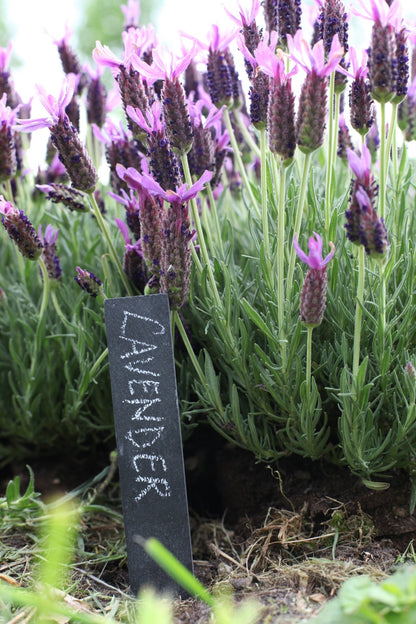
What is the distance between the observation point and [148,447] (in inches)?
42.7

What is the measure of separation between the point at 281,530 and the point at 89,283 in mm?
638

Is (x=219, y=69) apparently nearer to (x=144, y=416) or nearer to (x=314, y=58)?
(x=314, y=58)

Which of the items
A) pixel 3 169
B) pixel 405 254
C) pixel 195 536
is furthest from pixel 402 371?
pixel 3 169

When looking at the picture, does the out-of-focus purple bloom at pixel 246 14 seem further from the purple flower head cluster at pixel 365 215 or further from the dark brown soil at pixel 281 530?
the dark brown soil at pixel 281 530

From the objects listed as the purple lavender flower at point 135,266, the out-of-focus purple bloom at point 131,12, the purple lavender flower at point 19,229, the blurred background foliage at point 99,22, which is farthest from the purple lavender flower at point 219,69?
the blurred background foliage at point 99,22

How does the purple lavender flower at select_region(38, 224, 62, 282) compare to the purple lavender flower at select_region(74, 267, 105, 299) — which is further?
the purple lavender flower at select_region(38, 224, 62, 282)

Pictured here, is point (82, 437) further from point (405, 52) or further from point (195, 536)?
point (405, 52)

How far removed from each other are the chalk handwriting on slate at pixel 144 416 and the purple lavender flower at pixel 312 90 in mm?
449

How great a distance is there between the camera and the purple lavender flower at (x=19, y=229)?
3.79ft

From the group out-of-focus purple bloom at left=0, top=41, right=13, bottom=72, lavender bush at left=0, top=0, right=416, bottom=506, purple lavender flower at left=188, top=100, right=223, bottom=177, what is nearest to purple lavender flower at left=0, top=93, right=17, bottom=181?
lavender bush at left=0, top=0, right=416, bottom=506

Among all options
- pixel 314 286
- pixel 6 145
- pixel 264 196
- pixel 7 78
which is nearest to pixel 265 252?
pixel 264 196

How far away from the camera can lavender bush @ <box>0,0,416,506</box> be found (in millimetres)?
965

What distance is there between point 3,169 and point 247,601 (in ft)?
3.26

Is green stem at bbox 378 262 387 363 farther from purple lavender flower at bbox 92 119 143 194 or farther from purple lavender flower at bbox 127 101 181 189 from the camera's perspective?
purple lavender flower at bbox 92 119 143 194
